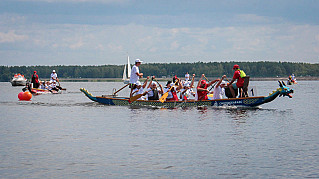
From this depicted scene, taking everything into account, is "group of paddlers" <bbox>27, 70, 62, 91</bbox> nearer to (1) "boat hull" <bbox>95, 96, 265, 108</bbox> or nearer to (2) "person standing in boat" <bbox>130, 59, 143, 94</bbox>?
(1) "boat hull" <bbox>95, 96, 265, 108</bbox>

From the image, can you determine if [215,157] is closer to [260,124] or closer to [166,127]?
[166,127]

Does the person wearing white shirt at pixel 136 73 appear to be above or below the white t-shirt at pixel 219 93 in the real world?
above

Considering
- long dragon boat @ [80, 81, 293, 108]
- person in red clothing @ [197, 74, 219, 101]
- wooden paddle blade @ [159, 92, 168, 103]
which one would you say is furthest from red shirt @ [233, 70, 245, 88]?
wooden paddle blade @ [159, 92, 168, 103]

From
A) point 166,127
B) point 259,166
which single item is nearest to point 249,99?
point 166,127

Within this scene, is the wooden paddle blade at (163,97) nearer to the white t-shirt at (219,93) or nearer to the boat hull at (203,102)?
the boat hull at (203,102)

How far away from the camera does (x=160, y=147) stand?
50.9 feet

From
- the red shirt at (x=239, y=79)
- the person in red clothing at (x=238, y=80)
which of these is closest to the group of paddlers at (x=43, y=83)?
the person in red clothing at (x=238, y=80)

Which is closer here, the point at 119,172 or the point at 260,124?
the point at 119,172

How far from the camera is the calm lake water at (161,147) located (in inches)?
469

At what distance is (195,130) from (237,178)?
895 cm

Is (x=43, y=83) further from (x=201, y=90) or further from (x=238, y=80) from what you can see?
(x=238, y=80)

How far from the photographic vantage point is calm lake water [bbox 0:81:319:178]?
1191 centimetres

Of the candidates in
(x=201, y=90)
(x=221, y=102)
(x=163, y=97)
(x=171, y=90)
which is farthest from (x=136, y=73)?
(x=221, y=102)

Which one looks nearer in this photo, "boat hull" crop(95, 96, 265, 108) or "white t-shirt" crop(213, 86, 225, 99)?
"boat hull" crop(95, 96, 265, 108)
